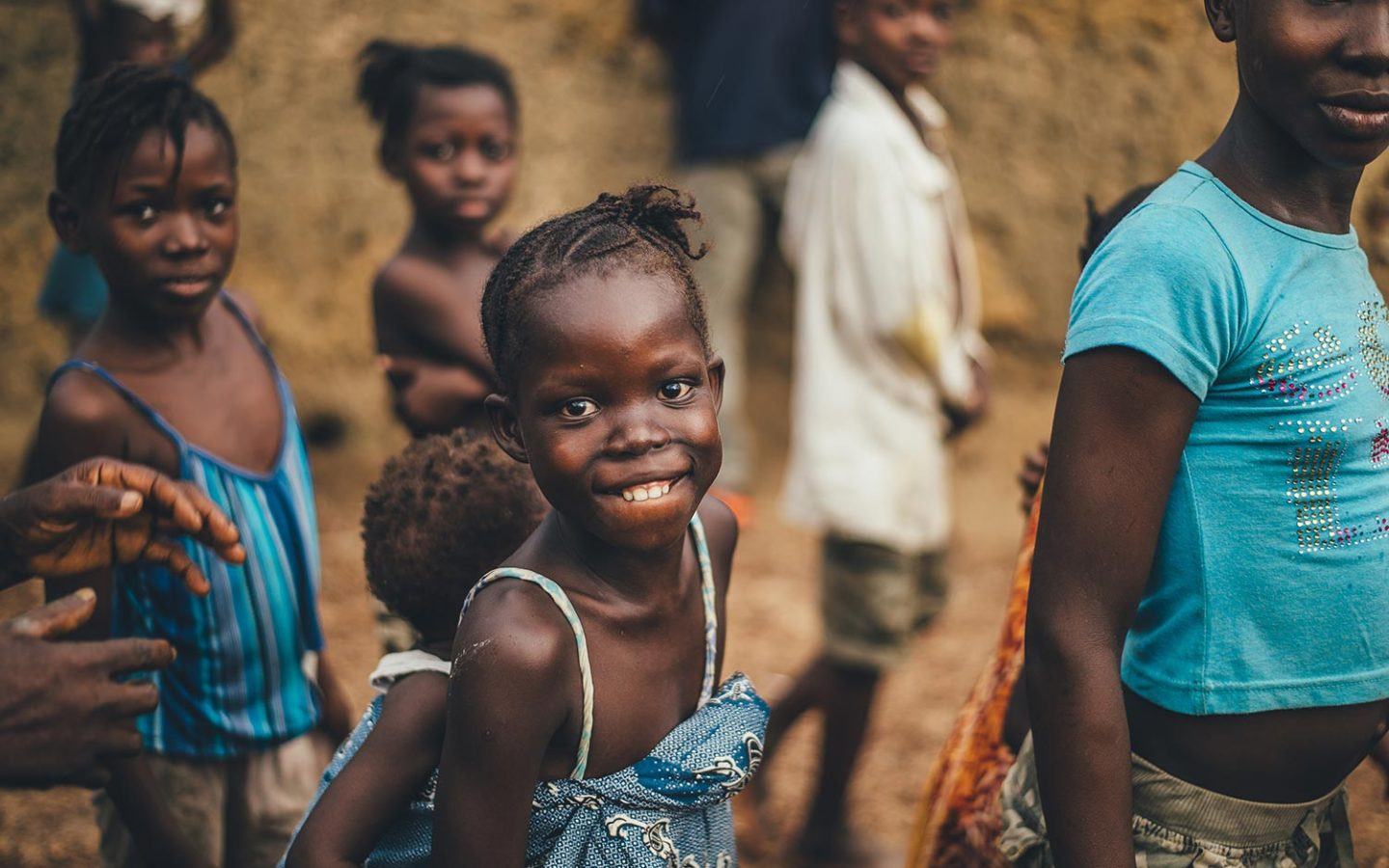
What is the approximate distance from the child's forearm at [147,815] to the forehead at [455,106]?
163 centimetres

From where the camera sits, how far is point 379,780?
1.77 metres

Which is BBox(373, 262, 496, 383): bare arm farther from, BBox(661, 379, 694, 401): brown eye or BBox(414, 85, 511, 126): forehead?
BBox(661, 379, 694, 401): brown eye

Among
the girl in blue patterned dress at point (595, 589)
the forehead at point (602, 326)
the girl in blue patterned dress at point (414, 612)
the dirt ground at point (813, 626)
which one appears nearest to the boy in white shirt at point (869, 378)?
the dirt ground at point (813, 626)

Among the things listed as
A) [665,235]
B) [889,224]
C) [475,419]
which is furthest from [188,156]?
[889,224]

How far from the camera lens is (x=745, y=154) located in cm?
559

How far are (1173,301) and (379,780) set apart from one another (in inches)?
45.7

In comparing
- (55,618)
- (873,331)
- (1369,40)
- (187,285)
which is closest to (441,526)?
(55,618)

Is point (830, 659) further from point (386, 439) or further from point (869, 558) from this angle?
point (386, 439)

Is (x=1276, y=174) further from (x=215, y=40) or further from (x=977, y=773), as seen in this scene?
(x=215, y=40)

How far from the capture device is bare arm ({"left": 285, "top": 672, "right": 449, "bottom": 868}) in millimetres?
1738

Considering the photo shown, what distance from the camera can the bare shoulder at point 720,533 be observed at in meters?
2.04

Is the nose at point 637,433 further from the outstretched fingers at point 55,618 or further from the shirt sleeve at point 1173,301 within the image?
the outstretched fingers at point 55,618

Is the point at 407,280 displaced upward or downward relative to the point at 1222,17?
downward

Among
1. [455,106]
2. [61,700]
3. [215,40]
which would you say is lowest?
[61,700]
